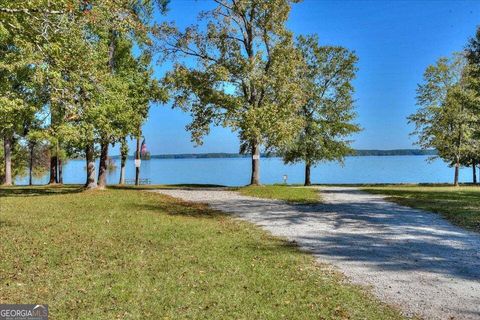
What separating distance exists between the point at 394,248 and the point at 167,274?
566 centimetres

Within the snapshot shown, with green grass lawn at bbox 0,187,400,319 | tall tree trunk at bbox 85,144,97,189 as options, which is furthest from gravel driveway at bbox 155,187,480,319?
tall tree trunk at bbox 85,144,97,189

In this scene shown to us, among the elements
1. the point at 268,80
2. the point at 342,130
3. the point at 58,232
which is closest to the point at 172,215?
the point at 58,232

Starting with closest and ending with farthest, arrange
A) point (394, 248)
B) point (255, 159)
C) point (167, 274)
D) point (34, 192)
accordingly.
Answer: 1. point (167, 274)
2. point (394, 248)
3. point (34, 192)
4. point (255, 159)

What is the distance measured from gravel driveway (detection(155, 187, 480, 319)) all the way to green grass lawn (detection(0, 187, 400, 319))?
64 cm

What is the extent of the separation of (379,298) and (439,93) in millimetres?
34711

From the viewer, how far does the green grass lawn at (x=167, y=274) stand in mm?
6203

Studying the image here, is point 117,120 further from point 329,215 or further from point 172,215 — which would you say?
point 329,215

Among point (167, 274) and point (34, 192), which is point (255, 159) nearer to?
point (34, 192)

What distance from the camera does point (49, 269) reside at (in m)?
8.25

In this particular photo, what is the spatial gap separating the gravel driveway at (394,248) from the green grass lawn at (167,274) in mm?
639

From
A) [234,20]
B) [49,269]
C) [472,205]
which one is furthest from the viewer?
[234,20]

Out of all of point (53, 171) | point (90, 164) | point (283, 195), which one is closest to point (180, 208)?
point (283, 195)

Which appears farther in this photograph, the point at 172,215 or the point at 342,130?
the point at 342,130

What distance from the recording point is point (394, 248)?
33.2ft
